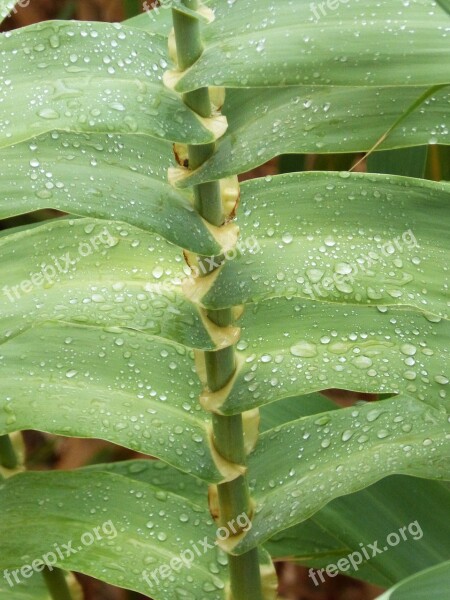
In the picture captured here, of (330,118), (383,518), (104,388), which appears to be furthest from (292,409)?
(330,118)

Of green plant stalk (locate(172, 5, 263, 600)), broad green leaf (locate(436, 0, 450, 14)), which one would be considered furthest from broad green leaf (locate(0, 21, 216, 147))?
broad green leaf (locate(436, 0, 450, 14))

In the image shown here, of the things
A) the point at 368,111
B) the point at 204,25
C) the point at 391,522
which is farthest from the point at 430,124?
the point at 391,522

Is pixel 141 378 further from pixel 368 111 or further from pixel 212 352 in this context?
pixel 368 111

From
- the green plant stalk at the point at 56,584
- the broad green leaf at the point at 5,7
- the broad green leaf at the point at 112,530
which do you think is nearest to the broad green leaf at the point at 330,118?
the broad green leaf at the point at 5,7

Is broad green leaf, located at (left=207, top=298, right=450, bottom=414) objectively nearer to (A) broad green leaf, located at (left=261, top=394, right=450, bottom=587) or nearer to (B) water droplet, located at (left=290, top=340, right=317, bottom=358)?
(B) water droplet, located at (left=290, top=340, right=317, bottom=358)

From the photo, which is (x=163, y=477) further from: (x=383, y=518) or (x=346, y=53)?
(x=346, y=53)

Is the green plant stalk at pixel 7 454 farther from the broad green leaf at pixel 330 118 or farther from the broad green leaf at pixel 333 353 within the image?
the broad green leaf at pixel 330 118

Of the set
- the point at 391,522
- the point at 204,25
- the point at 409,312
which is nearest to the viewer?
the point at 204,25
